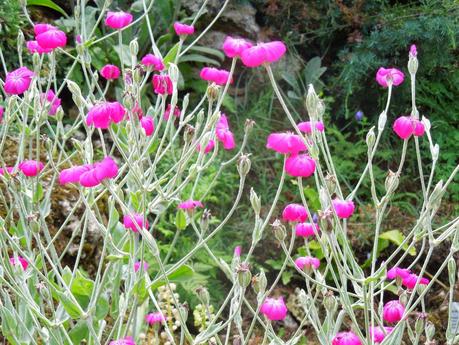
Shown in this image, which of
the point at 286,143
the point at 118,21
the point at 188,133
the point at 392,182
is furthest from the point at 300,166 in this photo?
the point at 118,21

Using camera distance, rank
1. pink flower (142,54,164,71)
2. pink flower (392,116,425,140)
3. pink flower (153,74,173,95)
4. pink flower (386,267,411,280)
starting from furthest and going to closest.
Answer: pink flower (142,54,164,71) → pink flower (153,74,173,95) → pink flower (386,267,411,280) → pink flower (392,116,425,140)

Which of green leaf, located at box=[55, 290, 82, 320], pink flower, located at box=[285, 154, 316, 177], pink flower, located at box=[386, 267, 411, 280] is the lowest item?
green leaf, located at box=[55, 290, 82, 320]

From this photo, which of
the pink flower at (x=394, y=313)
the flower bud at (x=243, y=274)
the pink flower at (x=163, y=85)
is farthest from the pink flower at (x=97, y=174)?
the pink flower at (x=394, y=313)

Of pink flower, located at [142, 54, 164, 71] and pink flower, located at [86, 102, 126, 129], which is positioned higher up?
pink flower, located at [86, 102, 126, 129]

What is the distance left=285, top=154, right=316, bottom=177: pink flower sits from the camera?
53.9 inches

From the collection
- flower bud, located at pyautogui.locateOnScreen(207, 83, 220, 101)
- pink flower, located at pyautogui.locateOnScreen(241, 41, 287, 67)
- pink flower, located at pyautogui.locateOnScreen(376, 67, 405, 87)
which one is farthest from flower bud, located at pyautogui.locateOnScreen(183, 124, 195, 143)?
pink flower, located at pyautogui.locateOnScreen(376, 67, 405, 87)

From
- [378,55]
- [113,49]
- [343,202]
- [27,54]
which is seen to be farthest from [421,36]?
[343,202]

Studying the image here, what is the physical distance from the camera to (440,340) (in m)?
3.08

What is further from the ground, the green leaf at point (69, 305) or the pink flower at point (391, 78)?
the pink flower at point (391, 78)

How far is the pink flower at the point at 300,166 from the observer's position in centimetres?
137

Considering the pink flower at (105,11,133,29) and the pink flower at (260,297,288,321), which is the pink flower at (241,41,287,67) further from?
the pink flower at (105,11,133,29)

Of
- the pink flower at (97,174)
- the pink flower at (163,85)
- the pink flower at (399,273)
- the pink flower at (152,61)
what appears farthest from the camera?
the pink flower at (152,61)

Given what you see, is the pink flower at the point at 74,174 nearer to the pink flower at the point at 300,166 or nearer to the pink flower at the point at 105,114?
the pink flower at the point at 105,114

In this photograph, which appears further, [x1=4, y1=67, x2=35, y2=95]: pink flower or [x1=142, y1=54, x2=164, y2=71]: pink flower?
[x1=142, y1=54, x2=164, y2=71]: pink flower
